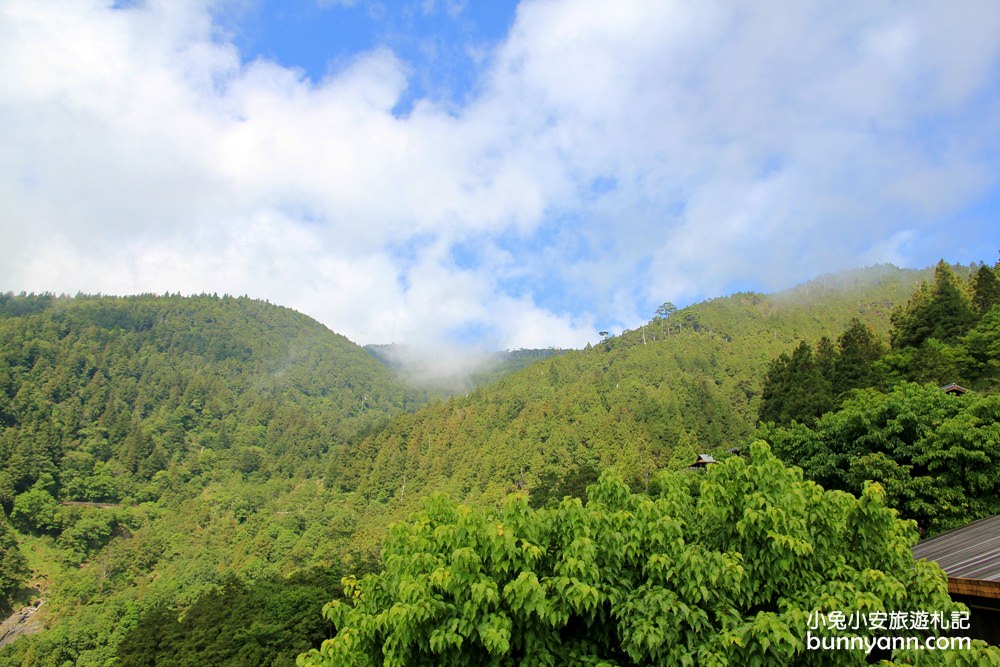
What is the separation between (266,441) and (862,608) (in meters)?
161

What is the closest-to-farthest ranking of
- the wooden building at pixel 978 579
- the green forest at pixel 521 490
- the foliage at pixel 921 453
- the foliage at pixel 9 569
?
the green forest at pixel 521 490
the wooden building at pixel 978 579
the foliage at pixel 921 453
the foliage at pixel 9 569

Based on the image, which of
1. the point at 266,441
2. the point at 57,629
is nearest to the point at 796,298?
the point at 266,441

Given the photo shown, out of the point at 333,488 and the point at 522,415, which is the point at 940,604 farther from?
the point at 333,488

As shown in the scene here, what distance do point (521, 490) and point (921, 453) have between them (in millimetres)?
14024

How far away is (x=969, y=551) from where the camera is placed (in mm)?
10469

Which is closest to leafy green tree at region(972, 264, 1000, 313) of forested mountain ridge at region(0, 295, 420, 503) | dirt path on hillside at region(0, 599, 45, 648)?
dirt path on hillside at region(0, 599, 45, 648)

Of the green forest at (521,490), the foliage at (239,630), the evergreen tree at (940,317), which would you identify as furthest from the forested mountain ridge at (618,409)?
the evergreen tree at (940,317)

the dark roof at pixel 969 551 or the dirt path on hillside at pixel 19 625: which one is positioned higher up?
the dark roof at pixel 969 551

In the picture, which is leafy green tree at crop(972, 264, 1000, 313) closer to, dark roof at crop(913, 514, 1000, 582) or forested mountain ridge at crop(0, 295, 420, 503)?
dark roof at crop(913, 514, 1000, 582)

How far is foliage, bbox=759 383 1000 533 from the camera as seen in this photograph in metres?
17.8

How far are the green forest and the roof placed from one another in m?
0.89

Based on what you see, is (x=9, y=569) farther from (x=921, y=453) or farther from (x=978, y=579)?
(x=978, y=579)

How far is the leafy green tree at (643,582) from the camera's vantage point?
19.0 feet

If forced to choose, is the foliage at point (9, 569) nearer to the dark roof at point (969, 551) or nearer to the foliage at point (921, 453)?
the foliage at point (921, 453)
